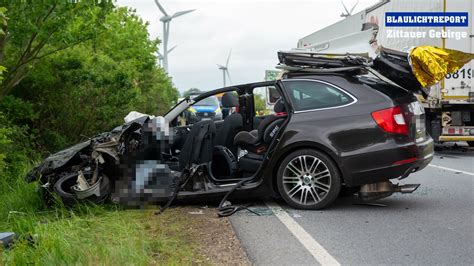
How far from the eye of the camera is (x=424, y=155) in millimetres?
6188

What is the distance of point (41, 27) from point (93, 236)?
5.17 meters

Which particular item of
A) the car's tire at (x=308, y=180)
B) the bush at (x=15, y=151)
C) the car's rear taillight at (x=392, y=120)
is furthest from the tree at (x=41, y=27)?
the car's rear taillight at (x=392, y=120)

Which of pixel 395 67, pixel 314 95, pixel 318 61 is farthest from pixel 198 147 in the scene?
pixel 395 67

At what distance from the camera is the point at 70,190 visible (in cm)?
627

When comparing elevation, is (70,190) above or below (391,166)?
below

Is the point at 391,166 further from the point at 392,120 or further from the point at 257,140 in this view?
the point at 257,140

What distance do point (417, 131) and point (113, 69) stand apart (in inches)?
389

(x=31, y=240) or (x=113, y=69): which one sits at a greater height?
(x=113, y=69)

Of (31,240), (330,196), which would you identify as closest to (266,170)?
(330,196)

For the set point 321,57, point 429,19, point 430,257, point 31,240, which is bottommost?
point 430,257

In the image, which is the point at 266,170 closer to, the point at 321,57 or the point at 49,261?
the point at 321,57

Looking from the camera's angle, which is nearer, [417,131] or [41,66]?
[417,131]

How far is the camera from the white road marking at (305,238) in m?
→ 4.57

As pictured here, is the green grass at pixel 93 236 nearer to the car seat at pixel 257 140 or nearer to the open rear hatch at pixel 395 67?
the car seat at pixel 257 140
